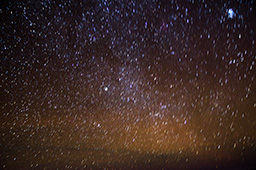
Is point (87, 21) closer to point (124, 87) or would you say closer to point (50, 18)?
point (50, 18)

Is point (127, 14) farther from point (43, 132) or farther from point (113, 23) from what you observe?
point (43, 132)

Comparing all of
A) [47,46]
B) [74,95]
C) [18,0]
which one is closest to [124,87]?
[74,95]

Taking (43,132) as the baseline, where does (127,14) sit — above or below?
above

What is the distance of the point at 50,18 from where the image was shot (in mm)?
569

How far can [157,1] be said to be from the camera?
596mm

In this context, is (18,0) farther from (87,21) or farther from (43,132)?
(43,132)

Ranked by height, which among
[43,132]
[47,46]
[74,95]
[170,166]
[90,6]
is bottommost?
[170,166]

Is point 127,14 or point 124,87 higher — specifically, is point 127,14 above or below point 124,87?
above

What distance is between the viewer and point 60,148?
0.59 metres

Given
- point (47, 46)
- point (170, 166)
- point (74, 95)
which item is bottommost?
point (170, 166)

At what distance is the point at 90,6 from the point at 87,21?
5cm

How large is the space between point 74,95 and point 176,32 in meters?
0.39

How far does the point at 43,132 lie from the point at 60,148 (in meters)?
0.07

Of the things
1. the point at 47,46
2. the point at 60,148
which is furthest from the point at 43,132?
the point at 47,46
